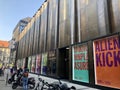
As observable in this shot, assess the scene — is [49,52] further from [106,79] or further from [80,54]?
[106,79]

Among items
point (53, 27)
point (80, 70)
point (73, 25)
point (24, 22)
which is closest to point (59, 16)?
point (53, 27)

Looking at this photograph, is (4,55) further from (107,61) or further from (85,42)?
(107,61)

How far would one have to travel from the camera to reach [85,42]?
39.3 feet

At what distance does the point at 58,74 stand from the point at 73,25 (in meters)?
6.11

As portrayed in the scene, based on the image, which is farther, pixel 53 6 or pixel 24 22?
pixel 24 22

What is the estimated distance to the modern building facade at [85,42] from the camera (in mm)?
9477

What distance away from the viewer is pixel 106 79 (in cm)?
951

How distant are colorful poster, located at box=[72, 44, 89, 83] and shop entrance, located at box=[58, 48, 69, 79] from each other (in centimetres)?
256

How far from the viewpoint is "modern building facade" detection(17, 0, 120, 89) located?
9.48m

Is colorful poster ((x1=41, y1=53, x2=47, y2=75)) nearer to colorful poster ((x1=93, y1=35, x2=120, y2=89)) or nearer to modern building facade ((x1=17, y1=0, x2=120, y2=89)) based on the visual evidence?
modern building facade ((x1=17, y1=0, x2=120, y2=89))

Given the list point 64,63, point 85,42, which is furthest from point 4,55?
point 85,42

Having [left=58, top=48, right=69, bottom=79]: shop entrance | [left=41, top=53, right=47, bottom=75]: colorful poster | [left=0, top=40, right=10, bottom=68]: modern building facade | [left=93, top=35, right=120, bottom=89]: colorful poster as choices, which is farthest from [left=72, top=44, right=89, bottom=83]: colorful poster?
[left=0, top=40, right=10, bottom=68]: modern building facade

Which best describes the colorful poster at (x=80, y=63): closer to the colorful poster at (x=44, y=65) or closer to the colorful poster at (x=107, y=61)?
the colorful poster at (x=107, y=61)

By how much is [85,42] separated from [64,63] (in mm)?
5232
